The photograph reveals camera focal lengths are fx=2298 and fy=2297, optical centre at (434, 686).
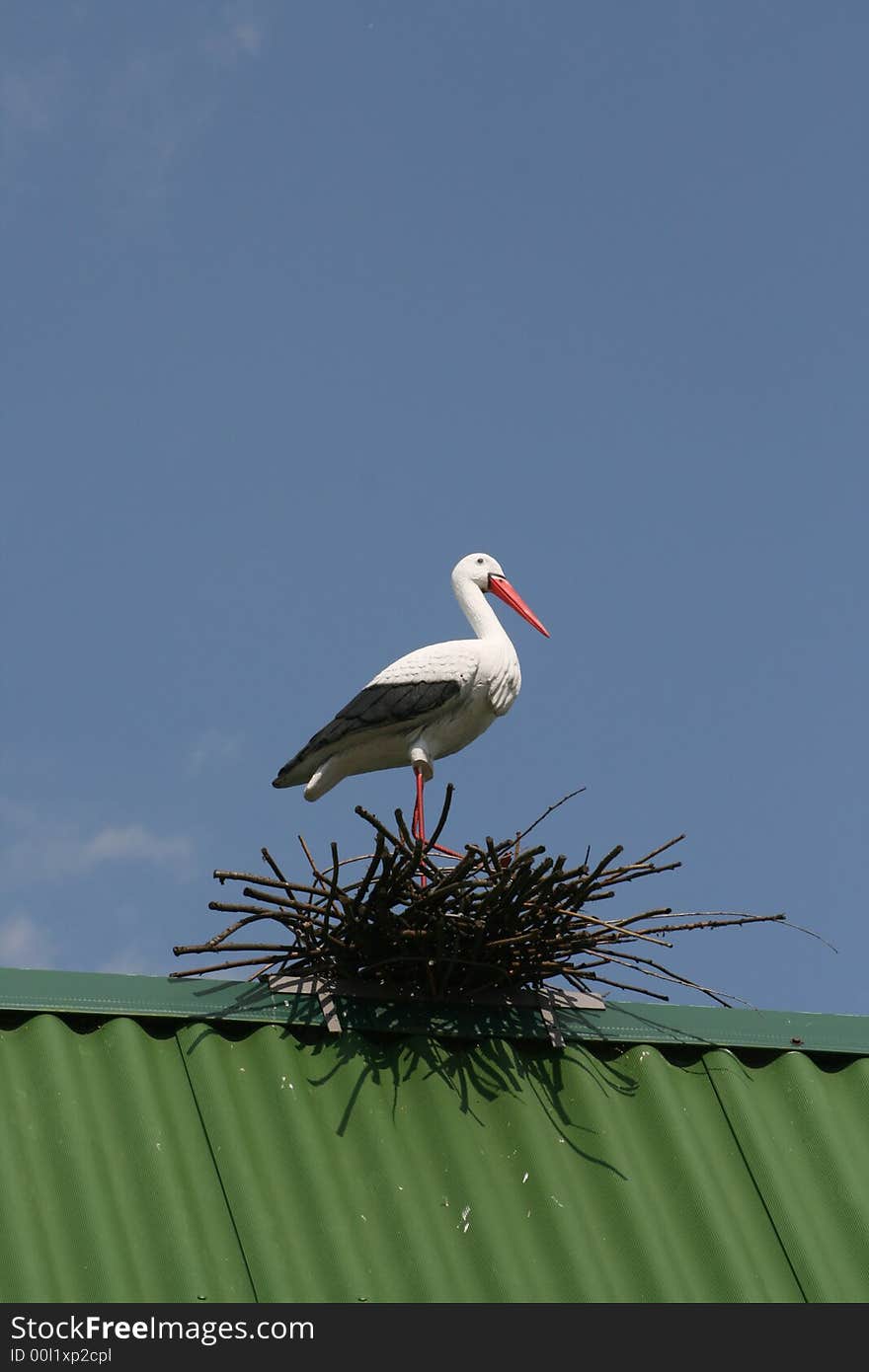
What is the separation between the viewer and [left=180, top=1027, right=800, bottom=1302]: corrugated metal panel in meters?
6.19

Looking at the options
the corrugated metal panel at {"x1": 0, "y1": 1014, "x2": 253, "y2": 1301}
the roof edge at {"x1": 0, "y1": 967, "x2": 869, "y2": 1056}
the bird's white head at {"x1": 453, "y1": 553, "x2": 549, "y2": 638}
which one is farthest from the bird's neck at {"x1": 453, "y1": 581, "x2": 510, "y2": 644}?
the corrugated metal panel at {"x1": 0, "y1": 1014, "x2": 253, "y2": 1301}

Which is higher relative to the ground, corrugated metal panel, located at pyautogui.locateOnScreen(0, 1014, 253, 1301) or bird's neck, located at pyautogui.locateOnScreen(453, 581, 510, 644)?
bird's neck, located at pyautogui.locateOnScreen(453, 581, 510, 644)

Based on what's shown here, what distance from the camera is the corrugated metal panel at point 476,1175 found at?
6188mm

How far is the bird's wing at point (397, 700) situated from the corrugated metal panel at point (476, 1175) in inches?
66.3

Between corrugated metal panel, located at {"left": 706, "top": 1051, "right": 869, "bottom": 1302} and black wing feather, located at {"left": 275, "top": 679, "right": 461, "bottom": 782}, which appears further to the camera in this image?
black wing feather, located at {"left": 275, "top": 679, "right": 461, "bottom": 782}

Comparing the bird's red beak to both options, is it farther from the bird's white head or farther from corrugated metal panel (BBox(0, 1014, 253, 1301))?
corrugated metal panel (BBox(0, 1014, 253, 1301))

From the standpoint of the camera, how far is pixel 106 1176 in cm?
614

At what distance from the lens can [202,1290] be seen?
584 centimetres

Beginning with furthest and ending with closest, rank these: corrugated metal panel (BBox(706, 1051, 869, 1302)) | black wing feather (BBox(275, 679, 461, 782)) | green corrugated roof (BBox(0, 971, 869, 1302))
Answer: black wing feather (BBox(275, 679, 461, 782))
corrugated metal panel (BBox(706, 1051, 869, 1302))
green corrugated roof (BBox(0, 971, 869, 1302))

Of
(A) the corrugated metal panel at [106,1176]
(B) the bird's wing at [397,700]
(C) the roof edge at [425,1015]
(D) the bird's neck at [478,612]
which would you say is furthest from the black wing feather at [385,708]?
(A) the corrugated metal panel at [106,1176]

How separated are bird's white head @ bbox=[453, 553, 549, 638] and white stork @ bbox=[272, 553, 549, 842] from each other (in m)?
0.82

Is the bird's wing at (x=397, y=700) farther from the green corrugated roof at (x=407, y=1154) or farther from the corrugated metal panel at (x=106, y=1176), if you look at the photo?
the corrugated metal panel at (x=106, y=1176)

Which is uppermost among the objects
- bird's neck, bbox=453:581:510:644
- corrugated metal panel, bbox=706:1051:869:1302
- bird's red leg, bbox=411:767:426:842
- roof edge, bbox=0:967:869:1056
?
bird's neck, bbox=453:581:510:644

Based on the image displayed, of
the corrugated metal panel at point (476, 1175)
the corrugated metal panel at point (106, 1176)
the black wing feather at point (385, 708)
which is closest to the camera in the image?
the corrugated metal panel at point (106, 1176)
